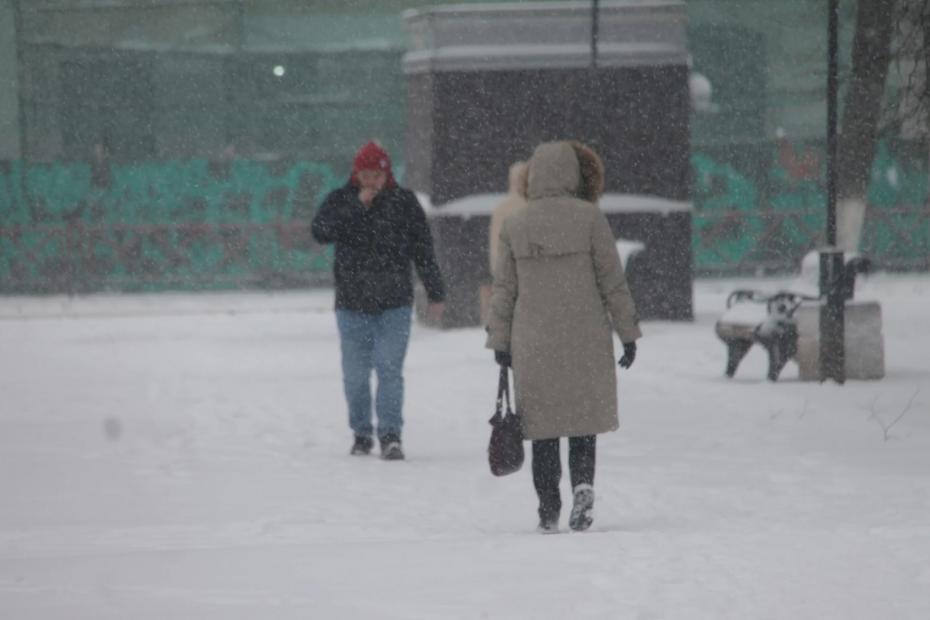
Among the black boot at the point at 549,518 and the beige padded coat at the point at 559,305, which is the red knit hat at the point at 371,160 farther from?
the black boot at the point at 549,518

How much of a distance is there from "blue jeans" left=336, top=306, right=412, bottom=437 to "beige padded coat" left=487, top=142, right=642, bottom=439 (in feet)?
8.63

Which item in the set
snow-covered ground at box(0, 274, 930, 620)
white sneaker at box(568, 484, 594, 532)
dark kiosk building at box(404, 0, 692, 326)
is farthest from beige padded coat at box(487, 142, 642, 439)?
dark kiosk building at box(404, 0, 692, 326)

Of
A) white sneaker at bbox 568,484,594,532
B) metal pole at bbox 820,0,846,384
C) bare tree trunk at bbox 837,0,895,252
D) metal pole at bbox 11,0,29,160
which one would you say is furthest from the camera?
metal pole at bbox 11,0,29,160

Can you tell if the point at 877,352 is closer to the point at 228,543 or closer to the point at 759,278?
the point at 228,543

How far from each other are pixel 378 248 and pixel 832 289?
423cm

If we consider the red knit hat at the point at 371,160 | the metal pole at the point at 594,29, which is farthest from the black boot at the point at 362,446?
the metal pole at the point at 594,29

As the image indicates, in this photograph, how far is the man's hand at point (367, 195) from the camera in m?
10.3

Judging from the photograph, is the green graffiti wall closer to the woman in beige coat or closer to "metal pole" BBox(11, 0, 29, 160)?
"metal pole" BBox(11, 0, 29, 160)

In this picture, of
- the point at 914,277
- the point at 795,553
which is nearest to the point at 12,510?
the point at 795,553

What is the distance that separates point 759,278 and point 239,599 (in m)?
22.3

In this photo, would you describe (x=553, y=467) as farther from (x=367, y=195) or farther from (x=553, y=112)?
(x=553, y=112)

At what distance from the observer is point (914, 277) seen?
26.5 metres

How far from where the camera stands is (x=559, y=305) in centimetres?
741

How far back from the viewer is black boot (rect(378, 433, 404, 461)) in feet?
33.1
